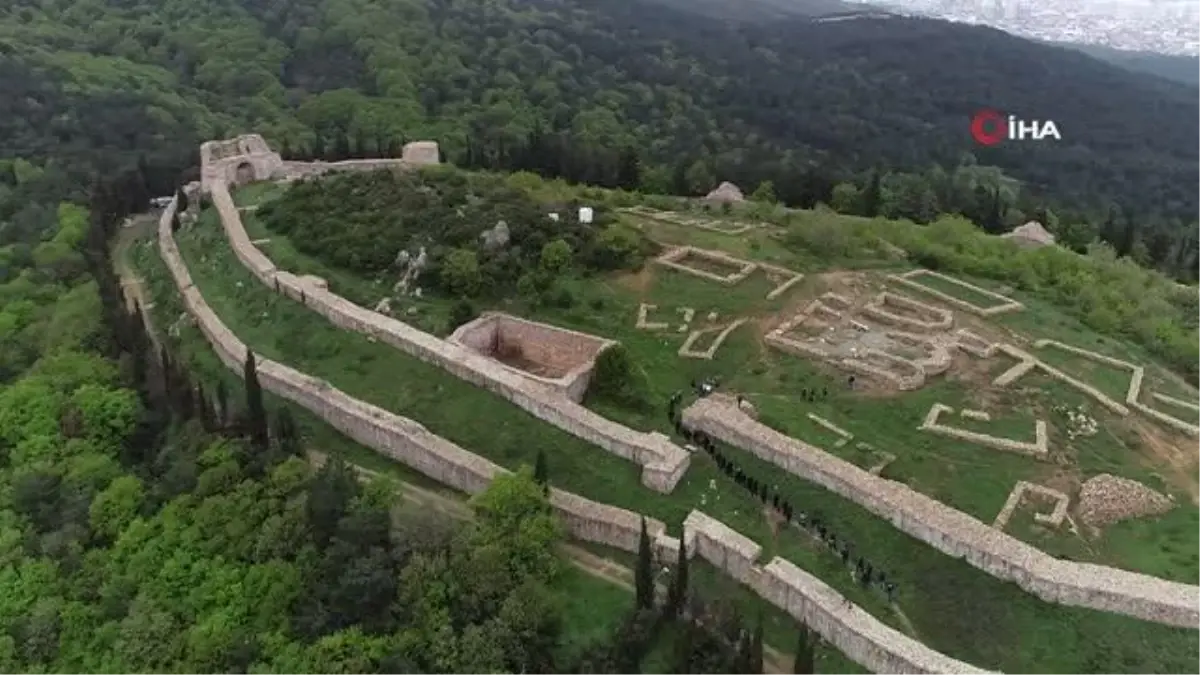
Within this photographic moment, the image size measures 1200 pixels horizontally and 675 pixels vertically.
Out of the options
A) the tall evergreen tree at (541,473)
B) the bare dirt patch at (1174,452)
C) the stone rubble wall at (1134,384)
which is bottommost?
the tall evergreen tree at (541,473)

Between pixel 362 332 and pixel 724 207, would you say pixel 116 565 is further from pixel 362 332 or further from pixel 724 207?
pixel 724 207

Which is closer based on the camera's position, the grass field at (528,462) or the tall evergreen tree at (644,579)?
the tall evergreen tree at (644,579)

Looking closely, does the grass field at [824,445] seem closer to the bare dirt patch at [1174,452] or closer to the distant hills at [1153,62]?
the bare dirt patch at [1174,452]

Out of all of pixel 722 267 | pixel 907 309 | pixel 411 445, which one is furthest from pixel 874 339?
pixel 411 445

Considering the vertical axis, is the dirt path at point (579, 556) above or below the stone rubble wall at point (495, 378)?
below

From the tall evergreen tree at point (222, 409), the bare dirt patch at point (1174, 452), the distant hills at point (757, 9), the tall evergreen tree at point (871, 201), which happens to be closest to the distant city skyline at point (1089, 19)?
the distant hills at point (757, 9)

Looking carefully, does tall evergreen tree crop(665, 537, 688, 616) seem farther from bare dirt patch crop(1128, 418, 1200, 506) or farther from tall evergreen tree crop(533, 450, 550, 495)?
bare dirt patch crop(1128, 418, 1200, 506)
